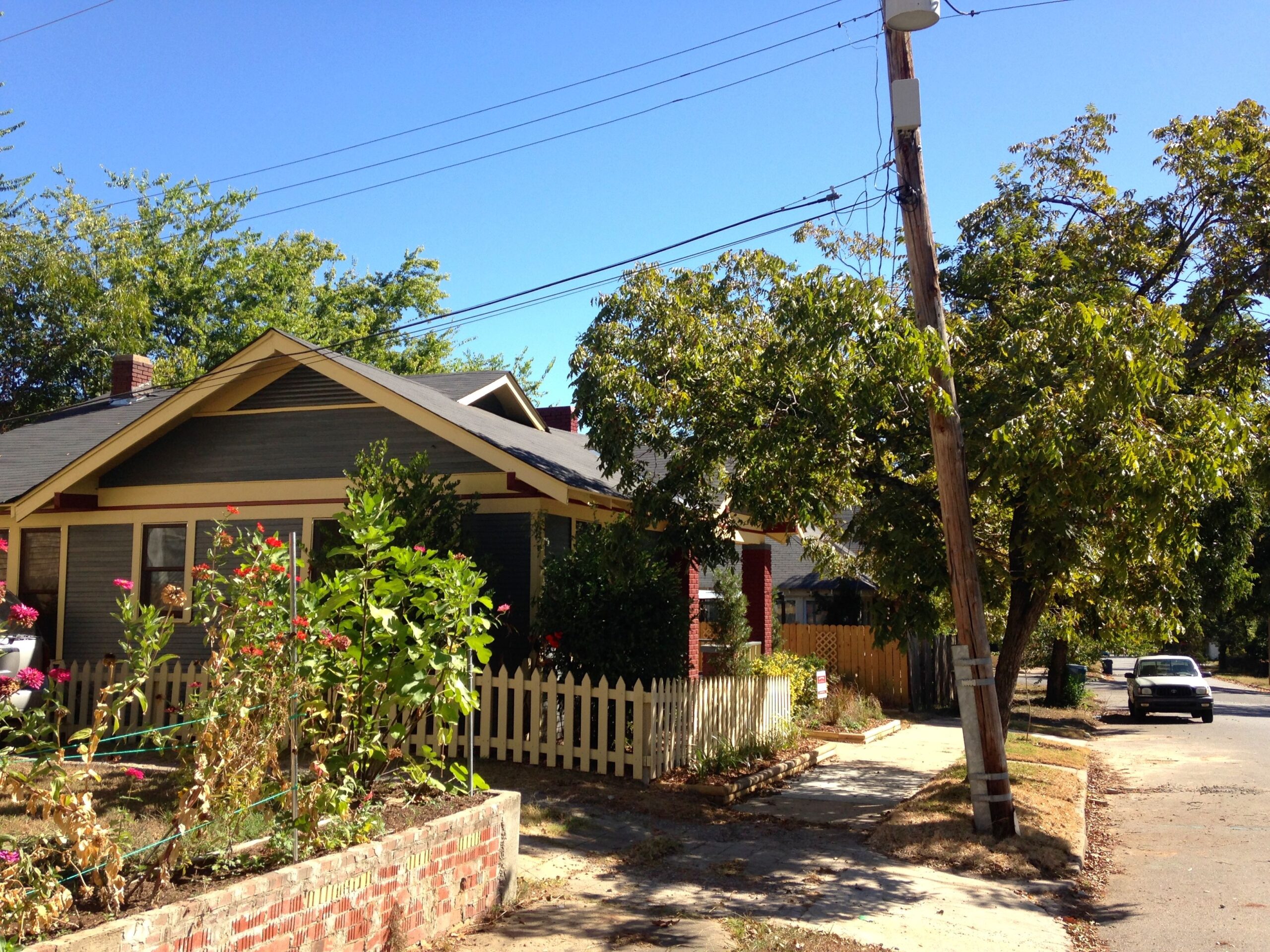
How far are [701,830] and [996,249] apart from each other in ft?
27.5

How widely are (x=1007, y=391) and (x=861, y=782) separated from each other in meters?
5.69

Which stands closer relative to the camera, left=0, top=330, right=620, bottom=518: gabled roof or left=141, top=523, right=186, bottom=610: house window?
left=0, top=330, right=620, bottom=518: gabled roof

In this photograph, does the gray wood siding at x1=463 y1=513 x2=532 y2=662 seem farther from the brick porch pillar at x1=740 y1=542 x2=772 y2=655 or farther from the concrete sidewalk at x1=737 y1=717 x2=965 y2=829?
the brick porch pillar at x1=740 y1=542 x2=772 y2=655

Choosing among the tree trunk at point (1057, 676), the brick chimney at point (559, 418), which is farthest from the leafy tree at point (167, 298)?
the tree trunk at point (1057, 676)

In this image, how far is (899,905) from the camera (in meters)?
7.70

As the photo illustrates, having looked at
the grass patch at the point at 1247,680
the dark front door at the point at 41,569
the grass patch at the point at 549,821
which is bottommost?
the grass patch at the point at 1247,680

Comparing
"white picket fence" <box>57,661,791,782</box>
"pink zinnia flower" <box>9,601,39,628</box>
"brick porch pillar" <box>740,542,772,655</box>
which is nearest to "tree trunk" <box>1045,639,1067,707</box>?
"brick porch pillar" <box>740,542,772,655</box>

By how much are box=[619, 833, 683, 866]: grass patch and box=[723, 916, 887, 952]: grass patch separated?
1.70m

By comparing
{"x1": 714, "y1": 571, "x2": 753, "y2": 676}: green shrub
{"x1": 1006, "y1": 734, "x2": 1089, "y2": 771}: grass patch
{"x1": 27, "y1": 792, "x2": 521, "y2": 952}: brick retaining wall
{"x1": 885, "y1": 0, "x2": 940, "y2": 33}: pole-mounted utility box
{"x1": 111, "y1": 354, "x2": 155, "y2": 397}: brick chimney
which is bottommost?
{"x1": 1006, "y1": 734, "x2": 1089, "y2": 771}: grass patch

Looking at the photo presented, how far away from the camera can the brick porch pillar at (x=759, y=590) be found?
19656mm

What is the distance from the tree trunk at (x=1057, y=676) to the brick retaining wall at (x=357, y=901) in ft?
78.8

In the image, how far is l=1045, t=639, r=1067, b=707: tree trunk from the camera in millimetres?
27844

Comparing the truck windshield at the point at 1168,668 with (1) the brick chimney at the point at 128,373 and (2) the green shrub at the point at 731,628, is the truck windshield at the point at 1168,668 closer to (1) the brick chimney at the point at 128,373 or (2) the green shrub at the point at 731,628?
(2) the green shrub at the point at 731,628

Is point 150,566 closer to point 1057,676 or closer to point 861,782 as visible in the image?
point 861,782
